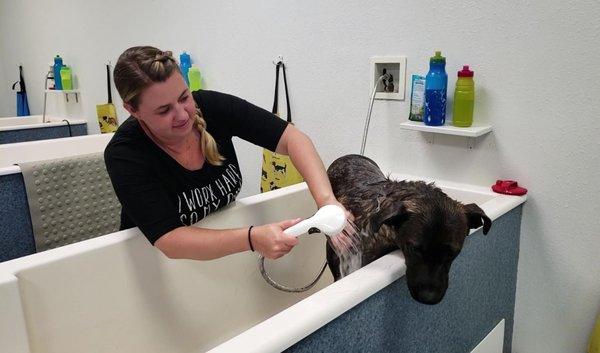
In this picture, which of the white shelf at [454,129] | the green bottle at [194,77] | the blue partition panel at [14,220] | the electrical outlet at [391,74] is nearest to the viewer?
the white shelf at [454,129]

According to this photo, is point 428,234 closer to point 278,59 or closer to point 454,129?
point 454,129

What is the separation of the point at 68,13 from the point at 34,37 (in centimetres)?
80

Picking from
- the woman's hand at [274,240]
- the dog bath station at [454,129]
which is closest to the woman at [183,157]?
the woman's hand at [274,240]

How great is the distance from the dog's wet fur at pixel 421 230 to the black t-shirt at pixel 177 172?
0.49 m

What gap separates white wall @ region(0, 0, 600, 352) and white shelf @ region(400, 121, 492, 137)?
5cm

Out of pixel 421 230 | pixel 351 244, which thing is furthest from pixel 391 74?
pixel 421 230

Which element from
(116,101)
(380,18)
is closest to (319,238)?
(380,18)

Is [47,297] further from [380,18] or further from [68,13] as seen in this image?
[68,13]

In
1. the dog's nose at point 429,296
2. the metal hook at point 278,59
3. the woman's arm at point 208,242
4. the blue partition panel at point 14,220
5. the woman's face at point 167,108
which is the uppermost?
the metal hook at point 278,59

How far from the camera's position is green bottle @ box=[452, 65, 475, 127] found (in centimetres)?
146

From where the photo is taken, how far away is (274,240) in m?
0.98

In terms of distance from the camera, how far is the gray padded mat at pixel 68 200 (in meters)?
1.89

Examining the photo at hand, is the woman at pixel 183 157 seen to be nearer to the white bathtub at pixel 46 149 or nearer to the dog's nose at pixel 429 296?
the dog's nose at pixel 429 296

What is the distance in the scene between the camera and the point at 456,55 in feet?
4.97
